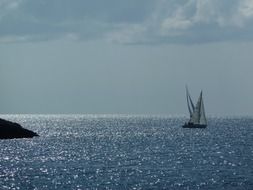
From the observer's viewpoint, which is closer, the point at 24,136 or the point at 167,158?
the point at 167,158

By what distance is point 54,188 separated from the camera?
6944 cm

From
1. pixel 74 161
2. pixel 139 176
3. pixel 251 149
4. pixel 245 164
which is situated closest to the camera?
pixel 139 176

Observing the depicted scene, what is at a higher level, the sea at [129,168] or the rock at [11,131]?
the rock at [11,131]

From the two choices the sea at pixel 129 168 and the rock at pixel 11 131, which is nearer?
the sea at pixel 129 168

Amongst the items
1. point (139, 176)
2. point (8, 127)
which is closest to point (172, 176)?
point (139, 176)

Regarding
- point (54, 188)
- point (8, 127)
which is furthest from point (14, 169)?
point (8, 127)

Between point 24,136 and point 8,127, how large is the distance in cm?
1089

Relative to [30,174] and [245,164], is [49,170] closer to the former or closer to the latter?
[30,174]

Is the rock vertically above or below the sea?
above

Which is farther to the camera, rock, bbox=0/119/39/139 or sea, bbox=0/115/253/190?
rock, bbox=0/119/39/139

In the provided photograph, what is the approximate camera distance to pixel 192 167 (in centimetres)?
9181

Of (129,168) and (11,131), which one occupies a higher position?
(11,131)

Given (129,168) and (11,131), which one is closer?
(129,168)

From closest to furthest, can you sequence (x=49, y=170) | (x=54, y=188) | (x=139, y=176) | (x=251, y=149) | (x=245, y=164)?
(x=54, y=188)
(x=139, y=176)
(x=49, y=170)
(x=245, y=164)
(x=251, y=149)
